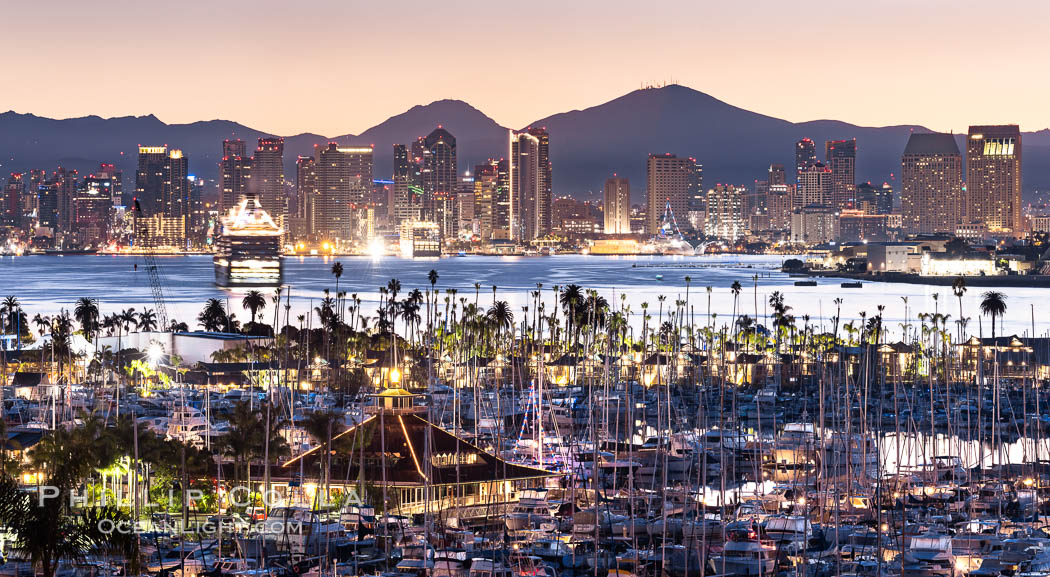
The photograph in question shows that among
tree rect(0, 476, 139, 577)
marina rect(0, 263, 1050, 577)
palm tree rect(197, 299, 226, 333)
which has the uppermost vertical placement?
tree rect(0, 476, 139, 577)

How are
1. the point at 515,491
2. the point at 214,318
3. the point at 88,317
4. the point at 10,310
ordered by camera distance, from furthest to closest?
1. the point at 214,318
2. the point at 10,310
3. the point at 88,317
4. the point at 515,491

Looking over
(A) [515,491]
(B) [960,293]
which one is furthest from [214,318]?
(A) [515,491]

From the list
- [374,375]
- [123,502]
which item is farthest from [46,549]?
[374,375]

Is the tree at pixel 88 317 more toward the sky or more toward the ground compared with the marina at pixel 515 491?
more toward the sky

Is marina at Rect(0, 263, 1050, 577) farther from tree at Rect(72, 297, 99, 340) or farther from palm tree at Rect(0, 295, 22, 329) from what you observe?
palm tree at Rect(0, 295, 22, 329)

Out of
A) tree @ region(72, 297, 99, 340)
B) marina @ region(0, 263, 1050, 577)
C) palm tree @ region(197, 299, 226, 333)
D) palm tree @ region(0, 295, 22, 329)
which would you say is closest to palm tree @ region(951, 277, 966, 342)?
marina @ region(0, 263, 1050, 577)

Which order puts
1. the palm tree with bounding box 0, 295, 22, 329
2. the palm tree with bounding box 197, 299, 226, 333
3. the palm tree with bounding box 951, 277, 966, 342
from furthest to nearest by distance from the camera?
1. the palm tree with bounding box 0, 295, 22, 329
2. the palm tree with bounding box 197, 299, 226, 333
3. the palm tree with bounding box 951, 277, 966, 342

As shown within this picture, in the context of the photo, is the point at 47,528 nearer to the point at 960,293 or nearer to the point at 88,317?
the point at 88,317

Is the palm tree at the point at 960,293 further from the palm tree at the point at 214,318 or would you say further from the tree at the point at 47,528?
the tree at the point at 47,528

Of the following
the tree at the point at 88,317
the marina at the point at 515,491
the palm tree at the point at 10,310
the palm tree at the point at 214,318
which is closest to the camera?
the marina at the point at 515,491

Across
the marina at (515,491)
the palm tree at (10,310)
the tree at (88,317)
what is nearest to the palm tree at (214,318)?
the tree at (88,317)

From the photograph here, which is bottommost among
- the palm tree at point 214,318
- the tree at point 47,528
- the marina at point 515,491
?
the marina at point 515,491
